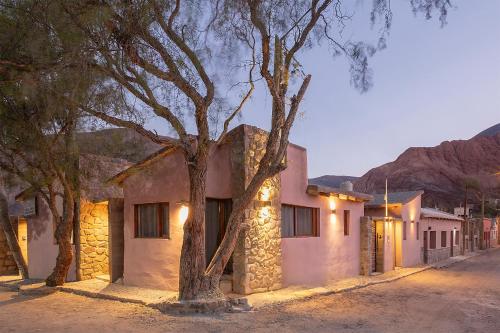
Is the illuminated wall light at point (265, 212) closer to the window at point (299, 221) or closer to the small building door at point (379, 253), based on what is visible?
the window at point (299, 221)

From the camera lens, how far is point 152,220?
1259 cm

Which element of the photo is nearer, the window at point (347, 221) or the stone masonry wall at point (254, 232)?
the stone masonry wall at point (254, 232)

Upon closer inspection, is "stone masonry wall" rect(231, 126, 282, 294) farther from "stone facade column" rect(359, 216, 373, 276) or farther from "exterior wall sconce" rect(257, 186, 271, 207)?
"stone facade column" rect(359, 216, 373, 276)

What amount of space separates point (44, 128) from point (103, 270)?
501 cm

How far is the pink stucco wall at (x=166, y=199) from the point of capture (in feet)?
38.5

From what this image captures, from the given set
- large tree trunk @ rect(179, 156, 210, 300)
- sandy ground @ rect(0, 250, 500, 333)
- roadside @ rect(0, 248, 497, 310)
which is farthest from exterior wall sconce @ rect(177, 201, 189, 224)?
sandy ground @ rect(0, 250, 500, 333)

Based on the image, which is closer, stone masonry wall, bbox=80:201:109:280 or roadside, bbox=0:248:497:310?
roadside, bbox=0:248:497:310

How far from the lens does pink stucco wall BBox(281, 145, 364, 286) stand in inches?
522

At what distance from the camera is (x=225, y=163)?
12.0 meters

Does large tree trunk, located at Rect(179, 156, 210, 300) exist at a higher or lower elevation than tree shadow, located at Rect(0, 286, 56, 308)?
higher

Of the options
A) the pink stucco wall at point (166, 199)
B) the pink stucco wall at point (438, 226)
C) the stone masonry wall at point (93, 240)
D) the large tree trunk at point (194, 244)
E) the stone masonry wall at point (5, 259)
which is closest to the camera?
the large tree trunk at point (194, 244)

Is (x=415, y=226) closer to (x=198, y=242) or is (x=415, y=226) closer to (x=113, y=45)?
(x=198, y=242)

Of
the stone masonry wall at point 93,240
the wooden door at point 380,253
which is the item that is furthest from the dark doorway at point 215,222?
the wooden door at point 380,253

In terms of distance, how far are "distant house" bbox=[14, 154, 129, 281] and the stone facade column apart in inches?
361
